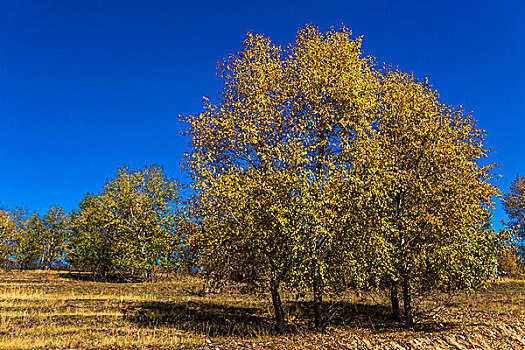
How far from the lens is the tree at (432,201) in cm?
1709

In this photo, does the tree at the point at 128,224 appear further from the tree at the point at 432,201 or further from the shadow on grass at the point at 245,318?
the tree at the point at 432,201

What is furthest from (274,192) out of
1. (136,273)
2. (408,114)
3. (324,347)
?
(136,273)

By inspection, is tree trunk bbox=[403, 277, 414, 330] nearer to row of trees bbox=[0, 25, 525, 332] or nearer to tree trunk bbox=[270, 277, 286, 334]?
row of trees bbox=[0, 25, 525, 332]

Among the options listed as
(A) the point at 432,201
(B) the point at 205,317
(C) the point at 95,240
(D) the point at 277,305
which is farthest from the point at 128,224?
(A) the point at 432,201

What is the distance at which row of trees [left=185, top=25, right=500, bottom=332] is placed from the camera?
15891 mm

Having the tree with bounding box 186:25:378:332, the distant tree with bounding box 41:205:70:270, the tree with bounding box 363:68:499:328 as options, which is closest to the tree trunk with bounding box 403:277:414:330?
the tree with bounding box 363:68:499:328

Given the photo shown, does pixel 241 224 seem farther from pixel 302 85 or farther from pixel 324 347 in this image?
pixel 302 85

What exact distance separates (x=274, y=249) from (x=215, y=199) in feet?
11.9

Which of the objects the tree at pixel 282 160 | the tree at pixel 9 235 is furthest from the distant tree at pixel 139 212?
the tree at pixel 9 235

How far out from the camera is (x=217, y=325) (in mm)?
20250

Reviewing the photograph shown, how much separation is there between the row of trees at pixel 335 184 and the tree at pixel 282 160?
7 cm

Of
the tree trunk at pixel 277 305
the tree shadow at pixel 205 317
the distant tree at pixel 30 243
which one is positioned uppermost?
the distant tree at pixel 30 243

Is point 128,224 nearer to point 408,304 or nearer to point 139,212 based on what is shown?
point 139,212

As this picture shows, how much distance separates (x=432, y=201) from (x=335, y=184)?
18.3 ft
